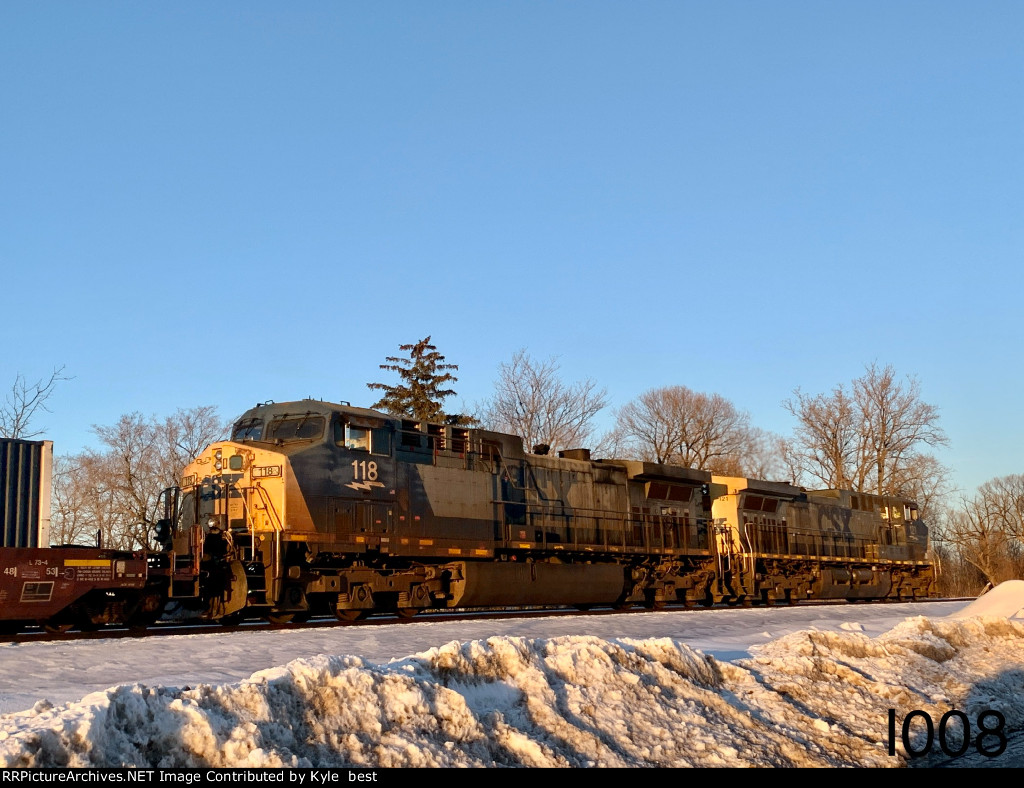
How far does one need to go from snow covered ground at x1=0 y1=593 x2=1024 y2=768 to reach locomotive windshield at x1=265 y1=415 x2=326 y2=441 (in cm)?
421

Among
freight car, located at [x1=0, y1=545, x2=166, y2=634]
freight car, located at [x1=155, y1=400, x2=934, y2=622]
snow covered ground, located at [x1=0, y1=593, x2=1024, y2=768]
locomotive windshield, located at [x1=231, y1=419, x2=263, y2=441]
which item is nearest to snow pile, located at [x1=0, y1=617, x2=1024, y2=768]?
snow covered ground, located at [x1=0, y1=593, x2=1024, y2=768]

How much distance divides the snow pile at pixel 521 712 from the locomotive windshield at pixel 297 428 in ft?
26.4

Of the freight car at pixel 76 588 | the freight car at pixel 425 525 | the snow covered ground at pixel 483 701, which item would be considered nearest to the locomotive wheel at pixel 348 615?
the freight car at pixel 425 525

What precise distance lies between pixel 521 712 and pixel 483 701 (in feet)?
1.18

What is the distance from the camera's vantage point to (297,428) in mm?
→ 17406

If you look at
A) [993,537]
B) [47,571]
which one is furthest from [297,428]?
[993,537]

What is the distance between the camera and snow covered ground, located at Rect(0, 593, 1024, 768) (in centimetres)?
646

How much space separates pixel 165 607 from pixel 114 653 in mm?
5623

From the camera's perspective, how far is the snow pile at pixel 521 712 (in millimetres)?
6363

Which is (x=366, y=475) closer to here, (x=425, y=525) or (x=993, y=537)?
(x=425, y=525)

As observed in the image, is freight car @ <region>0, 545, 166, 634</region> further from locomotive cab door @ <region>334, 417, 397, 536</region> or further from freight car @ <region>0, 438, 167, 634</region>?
locomotive cab door @ <region>334, 417, 397, 536</region>
